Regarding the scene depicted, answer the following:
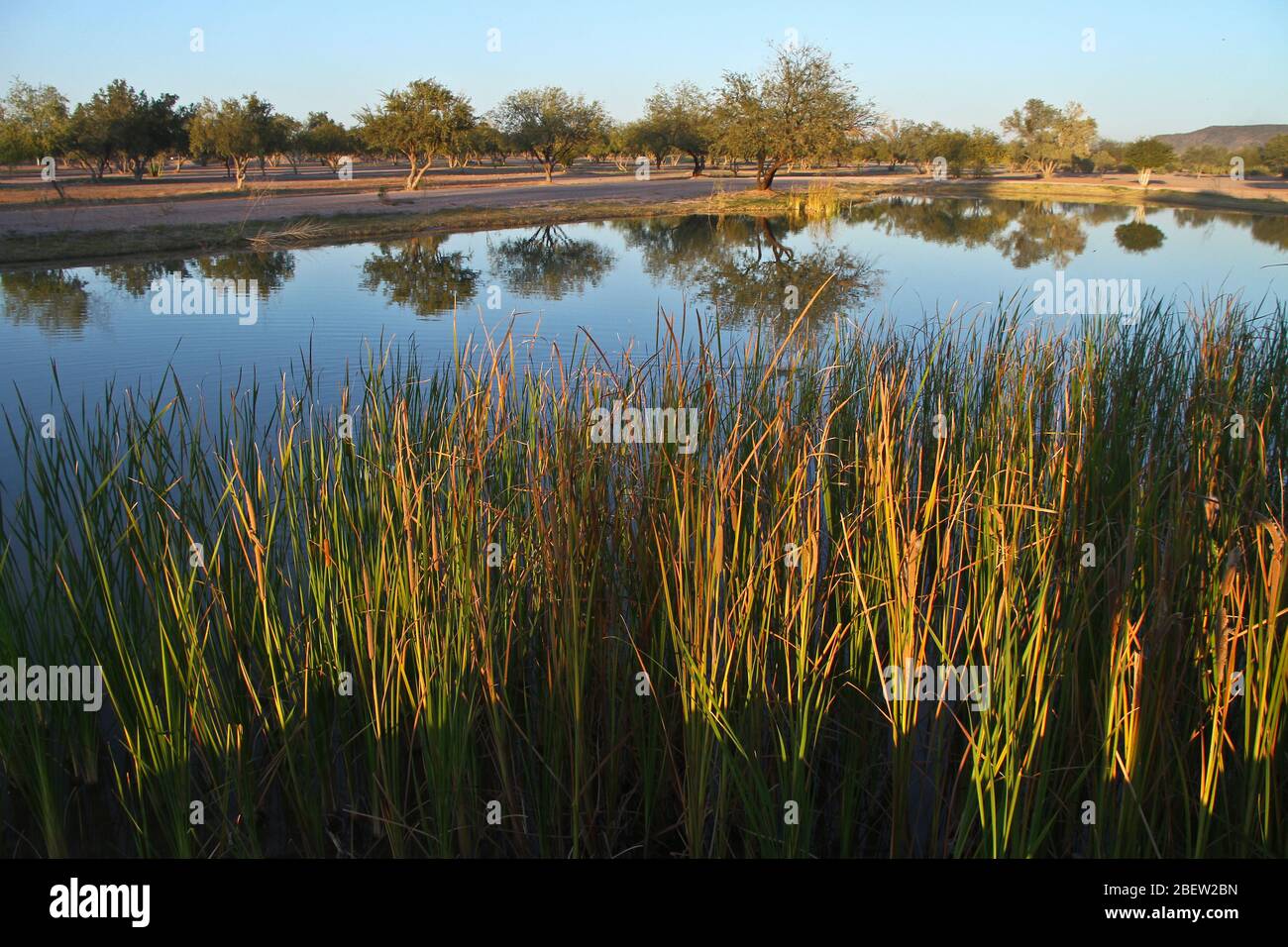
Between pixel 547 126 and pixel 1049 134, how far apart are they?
83.1ft

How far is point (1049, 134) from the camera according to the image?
150 ft

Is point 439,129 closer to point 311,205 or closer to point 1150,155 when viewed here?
point 311,205

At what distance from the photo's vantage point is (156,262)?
1408 cm

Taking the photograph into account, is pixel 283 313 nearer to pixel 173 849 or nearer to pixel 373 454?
pixel 373 454

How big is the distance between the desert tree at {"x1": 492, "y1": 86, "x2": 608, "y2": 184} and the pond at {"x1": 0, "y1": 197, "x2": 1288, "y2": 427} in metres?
20.2

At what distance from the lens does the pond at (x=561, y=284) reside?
8.10 meters

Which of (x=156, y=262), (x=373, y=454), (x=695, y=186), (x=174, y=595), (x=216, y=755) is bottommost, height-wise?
(x=216, y=755)

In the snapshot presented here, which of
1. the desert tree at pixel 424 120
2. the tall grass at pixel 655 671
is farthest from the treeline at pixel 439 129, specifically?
the tall grass at pixel 655 671

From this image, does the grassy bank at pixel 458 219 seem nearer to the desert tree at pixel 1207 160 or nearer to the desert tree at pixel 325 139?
the desert tree at pixel 1207 160

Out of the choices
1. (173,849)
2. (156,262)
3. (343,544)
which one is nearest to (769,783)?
(343,544)

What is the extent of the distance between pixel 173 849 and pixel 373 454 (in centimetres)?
118

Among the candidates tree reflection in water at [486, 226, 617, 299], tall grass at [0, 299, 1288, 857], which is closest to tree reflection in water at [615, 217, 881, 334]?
tree reflection in water at [486, 226, 617, 299]

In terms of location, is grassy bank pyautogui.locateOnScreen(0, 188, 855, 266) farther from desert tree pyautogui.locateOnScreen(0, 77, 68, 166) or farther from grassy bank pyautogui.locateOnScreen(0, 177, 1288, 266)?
desert tree pyautogui.locateOnScreen(0, 77, 68, 166)
